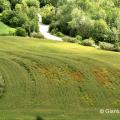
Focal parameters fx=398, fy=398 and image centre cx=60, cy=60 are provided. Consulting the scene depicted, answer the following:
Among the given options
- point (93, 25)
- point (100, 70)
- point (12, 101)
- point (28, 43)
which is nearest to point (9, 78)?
point (12, 101)

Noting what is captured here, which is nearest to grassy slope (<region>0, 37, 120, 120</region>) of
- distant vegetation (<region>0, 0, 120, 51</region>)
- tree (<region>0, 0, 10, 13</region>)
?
distant vegetation (<region>0, 0, 120, 51</region>)

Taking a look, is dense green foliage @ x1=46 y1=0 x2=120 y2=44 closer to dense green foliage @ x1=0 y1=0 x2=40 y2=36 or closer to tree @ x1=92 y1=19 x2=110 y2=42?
tree @ x1=92 y1=19 x2=110 y2=42

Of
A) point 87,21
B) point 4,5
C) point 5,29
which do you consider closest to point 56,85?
point 5,29

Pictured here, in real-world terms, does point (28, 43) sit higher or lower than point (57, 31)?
higher

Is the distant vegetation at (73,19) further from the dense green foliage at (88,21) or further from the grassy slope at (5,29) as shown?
the grassy slope at (5,29)

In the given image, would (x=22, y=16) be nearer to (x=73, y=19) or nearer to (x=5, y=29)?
(x=5, y=29)

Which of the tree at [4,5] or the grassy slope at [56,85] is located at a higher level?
the grassy slope at [56,85]

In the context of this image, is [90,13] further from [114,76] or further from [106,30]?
[114,76]

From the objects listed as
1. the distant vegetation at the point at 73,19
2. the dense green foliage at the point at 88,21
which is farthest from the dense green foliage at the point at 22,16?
the dense green foliage at the point at 88,21
